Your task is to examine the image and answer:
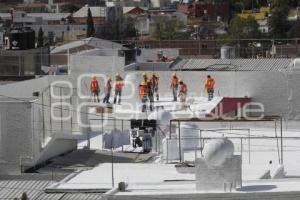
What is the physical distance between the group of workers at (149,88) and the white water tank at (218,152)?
13.8 m

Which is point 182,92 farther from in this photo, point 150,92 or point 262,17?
point 262,17

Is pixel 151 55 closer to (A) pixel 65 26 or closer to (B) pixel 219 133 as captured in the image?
(B) pixel 219 133

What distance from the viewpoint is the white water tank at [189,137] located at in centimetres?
2500

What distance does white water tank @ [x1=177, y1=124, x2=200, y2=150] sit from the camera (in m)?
25.0

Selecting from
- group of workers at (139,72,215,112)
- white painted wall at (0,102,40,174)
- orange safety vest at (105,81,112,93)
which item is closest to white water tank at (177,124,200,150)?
white painted wall at (0,102,40,174)

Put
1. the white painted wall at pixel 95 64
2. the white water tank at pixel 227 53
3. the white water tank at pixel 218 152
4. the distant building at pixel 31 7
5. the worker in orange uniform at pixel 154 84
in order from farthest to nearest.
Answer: the distant building at pixel 31 7 → the white water tank at pixel 227 53 → the white painted wall at pixel 95 64 → the worker in orange uniform at pixel 154 84 → the white water tank at pixel 218 152

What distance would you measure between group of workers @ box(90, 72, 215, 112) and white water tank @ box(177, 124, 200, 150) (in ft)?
17.8

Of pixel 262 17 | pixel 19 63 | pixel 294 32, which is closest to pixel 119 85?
pixel 19 63

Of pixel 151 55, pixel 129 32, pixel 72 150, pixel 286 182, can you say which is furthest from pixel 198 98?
pixel 129 32

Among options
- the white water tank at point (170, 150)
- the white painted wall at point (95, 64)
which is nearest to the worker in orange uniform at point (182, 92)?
the white painted wall at point (95, 64)

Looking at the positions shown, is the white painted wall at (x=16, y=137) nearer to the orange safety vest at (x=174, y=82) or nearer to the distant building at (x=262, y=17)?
the orange safety vest at (x=174, y=82)

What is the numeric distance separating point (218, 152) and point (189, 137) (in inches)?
310

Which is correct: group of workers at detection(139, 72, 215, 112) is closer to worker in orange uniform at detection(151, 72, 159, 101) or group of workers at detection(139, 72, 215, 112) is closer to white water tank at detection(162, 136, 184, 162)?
worker in orange uniform at detection(151, 72, 159, 101)

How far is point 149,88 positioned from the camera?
32188mm
